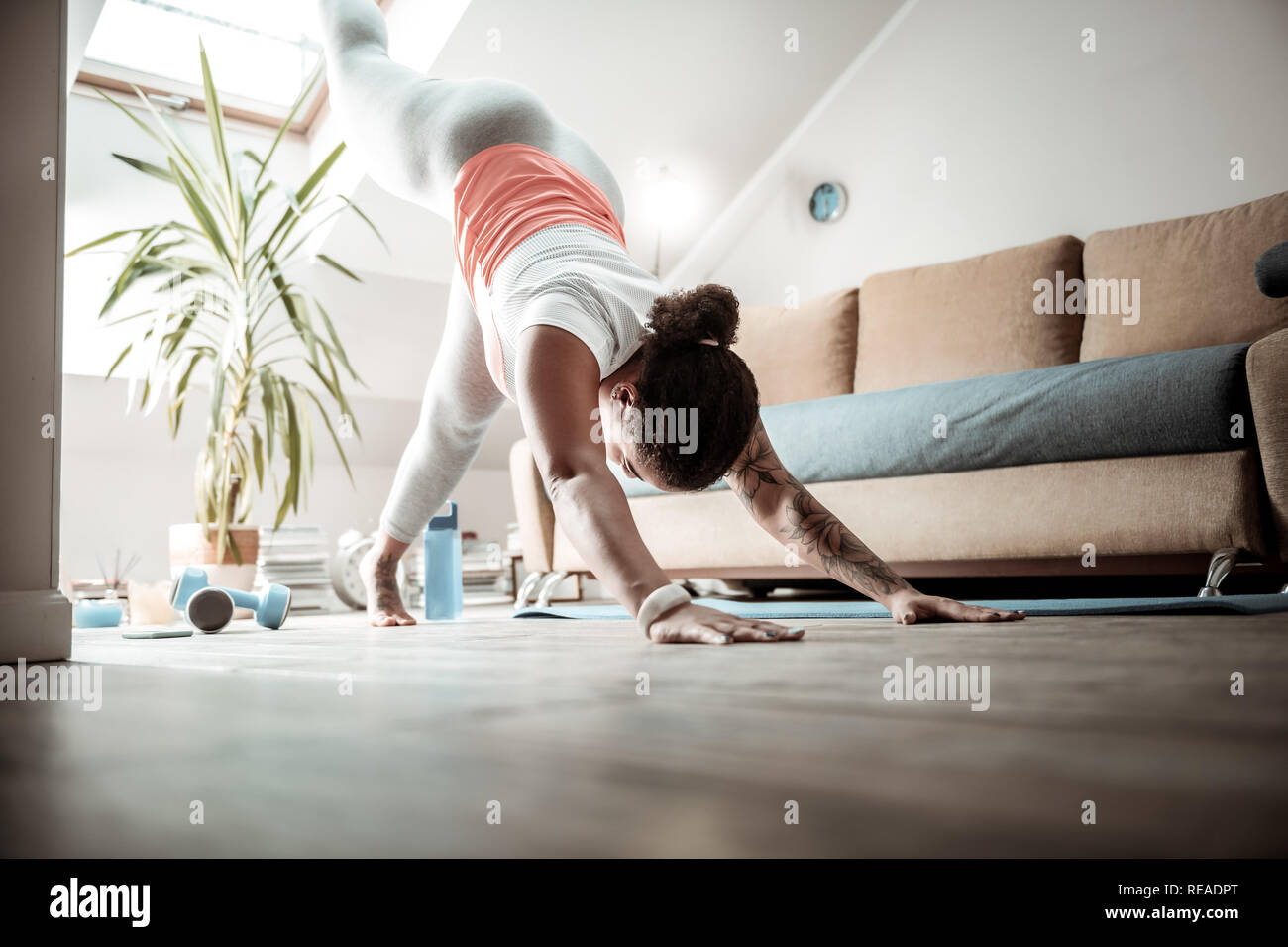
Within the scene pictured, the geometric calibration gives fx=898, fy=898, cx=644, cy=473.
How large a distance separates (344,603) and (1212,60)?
11.6 ft

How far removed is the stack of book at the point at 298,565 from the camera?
9.95 ft

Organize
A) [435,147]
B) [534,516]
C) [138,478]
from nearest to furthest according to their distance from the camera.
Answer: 1. [435,147]
2. [534,516]
3. [138,478]

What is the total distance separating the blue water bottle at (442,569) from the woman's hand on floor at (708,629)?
1323mm

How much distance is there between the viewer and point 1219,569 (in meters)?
1.59

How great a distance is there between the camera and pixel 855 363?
3.26 meters

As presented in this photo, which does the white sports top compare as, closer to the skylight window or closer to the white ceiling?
the white ceiling

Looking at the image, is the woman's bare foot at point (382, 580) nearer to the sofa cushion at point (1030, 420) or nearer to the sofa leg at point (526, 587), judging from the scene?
the sofa leg at point (526, 587)

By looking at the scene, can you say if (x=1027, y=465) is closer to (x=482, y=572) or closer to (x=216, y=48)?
(x=482, y=572)

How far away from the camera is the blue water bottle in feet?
7.40

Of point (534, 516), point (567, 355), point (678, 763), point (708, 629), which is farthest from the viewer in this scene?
point (534, 516)

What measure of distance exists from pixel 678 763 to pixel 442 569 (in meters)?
1.95

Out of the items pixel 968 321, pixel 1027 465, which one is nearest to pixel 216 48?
pixel 968 321

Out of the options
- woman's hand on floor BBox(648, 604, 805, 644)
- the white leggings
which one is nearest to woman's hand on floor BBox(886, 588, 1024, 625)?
woman's hand on floor BBox(648, 604, 805, 644)
